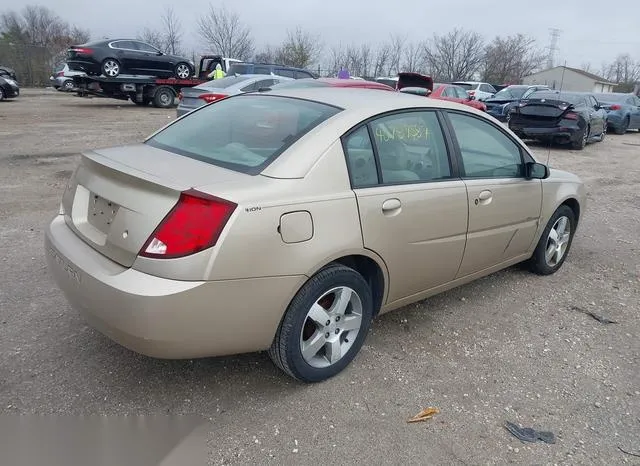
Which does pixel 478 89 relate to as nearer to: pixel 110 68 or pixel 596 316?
pixel 110 68

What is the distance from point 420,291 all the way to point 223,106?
1.82 m

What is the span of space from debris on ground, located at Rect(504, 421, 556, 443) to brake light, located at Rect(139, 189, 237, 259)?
5.74 ft

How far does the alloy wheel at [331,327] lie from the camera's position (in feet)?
9.00

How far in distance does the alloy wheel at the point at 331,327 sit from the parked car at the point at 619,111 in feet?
61.5

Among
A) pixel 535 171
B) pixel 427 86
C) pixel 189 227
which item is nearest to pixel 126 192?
pixel 189 227

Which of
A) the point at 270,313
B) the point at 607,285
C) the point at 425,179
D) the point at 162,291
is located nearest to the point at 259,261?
the point at 270,313

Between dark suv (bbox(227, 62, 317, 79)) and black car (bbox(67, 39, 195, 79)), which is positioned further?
black car (bbox(67, 39, 195, 79))

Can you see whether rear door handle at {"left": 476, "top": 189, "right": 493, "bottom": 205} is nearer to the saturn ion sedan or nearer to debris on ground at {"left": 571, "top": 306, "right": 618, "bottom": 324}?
the saturn ion sedan

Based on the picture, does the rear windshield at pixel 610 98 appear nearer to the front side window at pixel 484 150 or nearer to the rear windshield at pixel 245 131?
the front side window at pixel 484 150

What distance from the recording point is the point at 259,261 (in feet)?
7.73

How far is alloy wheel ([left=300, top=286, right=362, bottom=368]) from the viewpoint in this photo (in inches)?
108

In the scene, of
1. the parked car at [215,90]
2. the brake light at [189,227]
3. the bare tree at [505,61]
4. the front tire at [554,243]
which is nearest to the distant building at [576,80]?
the bare tree at [505,61]

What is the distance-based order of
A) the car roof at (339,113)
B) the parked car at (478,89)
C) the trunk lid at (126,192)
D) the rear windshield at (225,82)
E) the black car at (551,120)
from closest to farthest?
the trunk lid at (126,192) < the car roof at (339,113) < the rear windshield at (225,82) < the black car at (551,120) < the parked car at (478,89)

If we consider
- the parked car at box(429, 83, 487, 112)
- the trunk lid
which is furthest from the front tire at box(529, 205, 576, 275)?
the parked car at box(429, 83, 487, 112)
